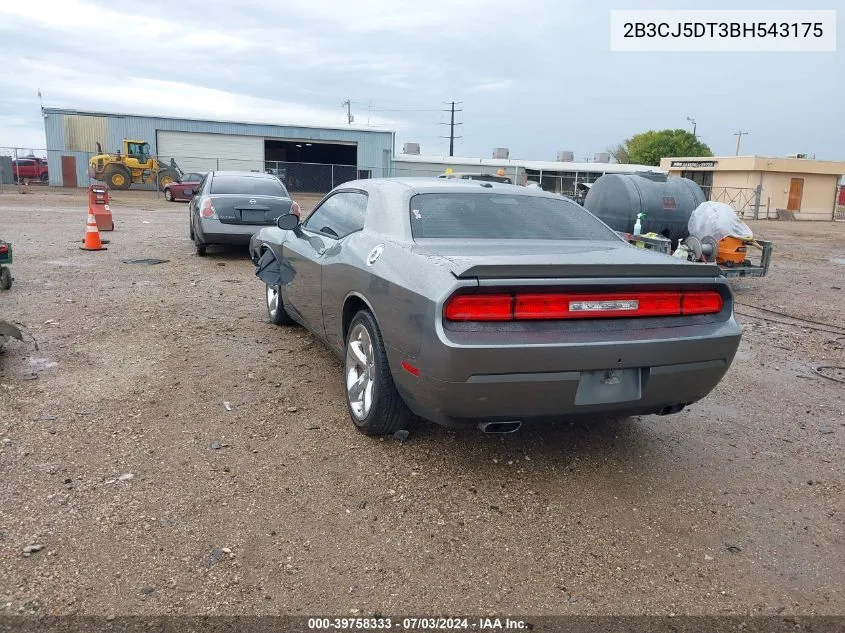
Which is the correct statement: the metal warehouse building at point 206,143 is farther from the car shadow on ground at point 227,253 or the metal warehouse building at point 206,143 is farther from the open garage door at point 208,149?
the car shadow on ground at point 227,253

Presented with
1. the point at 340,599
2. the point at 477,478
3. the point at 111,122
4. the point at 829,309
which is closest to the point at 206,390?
the point at 477,478

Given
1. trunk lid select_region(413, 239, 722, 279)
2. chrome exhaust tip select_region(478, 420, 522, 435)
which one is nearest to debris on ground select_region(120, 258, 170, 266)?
trunk lid select_region(413, 239, 722, 279)

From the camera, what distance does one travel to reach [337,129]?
141 feet

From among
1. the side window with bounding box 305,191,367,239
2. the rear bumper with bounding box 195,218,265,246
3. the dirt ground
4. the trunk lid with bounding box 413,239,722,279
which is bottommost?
the dirt ground

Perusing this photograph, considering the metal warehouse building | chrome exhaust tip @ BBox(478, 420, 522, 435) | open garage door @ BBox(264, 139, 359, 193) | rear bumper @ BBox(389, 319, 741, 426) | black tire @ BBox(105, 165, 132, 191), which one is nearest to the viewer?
rear bumper @ BBox(389, 319, 741, 426)

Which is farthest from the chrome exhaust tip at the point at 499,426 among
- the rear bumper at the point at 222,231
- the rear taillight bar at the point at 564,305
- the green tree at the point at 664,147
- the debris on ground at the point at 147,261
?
the green tree at the point at 664,147

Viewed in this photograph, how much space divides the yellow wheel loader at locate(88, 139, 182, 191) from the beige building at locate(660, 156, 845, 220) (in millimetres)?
29236

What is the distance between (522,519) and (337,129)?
42.3 m

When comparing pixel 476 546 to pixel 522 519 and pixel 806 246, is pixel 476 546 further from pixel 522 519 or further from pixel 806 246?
→ pixel 806 246

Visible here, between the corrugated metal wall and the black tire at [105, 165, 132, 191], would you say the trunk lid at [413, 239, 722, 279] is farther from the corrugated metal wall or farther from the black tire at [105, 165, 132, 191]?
the corrugated metal wall

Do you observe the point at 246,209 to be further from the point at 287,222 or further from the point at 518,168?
the point at 518,168

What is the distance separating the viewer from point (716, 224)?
32.3 ft

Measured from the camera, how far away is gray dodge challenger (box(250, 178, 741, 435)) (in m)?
3.10

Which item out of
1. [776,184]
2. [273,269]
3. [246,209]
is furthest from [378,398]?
[776,184]
